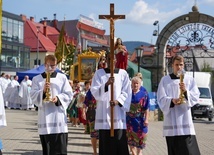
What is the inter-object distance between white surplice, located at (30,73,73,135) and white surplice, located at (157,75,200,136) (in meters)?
1.59

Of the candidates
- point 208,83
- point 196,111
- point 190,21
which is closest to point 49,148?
point 196,111

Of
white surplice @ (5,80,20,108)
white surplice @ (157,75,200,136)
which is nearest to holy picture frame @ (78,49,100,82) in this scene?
white surplice @ (5,80,20,108)

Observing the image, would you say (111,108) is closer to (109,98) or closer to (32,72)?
(109,98)

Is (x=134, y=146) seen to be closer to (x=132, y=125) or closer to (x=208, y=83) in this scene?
(x=132, y=125)

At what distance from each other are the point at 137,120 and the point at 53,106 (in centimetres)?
260

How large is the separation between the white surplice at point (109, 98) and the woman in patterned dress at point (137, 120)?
198 cm

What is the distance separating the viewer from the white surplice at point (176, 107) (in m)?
7.70

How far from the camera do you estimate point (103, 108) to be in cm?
790

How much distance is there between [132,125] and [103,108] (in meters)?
2.25

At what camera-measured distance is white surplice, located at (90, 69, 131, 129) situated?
7805 mm

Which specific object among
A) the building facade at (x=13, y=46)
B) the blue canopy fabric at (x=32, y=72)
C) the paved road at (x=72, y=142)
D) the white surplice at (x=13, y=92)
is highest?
the building facade at (x=13, y=46)

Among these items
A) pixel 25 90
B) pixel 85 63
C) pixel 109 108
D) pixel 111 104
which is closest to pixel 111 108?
pixel 111 104

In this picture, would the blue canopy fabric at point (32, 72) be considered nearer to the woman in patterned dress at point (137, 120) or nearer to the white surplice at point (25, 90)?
the white surplice at point (25, 90)

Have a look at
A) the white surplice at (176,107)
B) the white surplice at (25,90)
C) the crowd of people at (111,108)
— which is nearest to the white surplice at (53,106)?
the crowd of people at (111,108)
